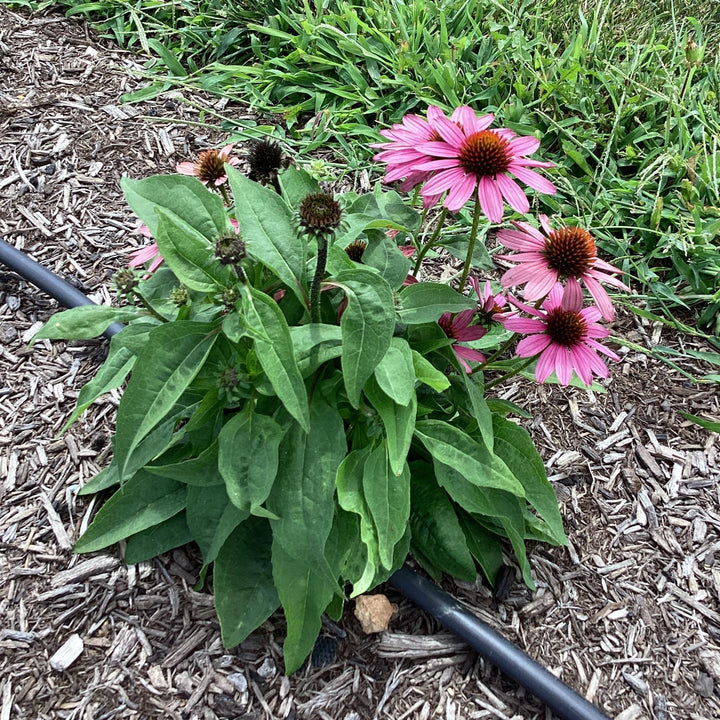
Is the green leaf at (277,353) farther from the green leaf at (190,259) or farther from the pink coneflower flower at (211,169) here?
the pink coneflower flower at (211,169)

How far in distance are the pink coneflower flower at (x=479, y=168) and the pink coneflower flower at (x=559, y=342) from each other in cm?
Answer: 21

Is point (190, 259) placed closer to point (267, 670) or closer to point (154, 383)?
point (154, 383)

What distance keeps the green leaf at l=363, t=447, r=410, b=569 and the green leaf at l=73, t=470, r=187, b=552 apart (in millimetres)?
454

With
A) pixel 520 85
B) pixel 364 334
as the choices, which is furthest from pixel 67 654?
pixel 520 85

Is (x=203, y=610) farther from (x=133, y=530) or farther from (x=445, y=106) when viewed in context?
(x=445, y=106)

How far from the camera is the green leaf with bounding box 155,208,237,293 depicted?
1288mm

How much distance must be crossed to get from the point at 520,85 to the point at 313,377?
1.85 m

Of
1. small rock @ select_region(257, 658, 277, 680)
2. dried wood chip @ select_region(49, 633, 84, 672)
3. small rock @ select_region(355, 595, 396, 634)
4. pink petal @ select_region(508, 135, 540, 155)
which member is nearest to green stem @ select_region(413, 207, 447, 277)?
pink petal @ select_region(508, 135, 540, 155)

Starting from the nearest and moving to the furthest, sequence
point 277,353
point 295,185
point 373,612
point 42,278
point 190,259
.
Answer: point 277,353 < point 190,259 < point 295,185 < point 373,612 < point 42,278

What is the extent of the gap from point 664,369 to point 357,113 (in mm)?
1443

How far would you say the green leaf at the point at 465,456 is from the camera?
4.74 feet

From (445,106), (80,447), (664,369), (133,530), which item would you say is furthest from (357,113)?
(133,530)

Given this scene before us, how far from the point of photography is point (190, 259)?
4.33ft

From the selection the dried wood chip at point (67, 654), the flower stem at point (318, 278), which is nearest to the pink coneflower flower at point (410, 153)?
the flower stem at point (318, 278)
